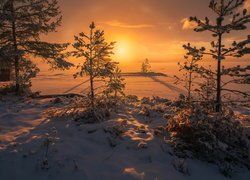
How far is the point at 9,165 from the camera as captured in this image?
5023 mm

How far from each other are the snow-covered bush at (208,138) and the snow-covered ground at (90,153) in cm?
29

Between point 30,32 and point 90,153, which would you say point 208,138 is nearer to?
point 90,153

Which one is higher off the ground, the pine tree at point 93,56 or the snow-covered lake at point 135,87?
the pine tree at point 93,56

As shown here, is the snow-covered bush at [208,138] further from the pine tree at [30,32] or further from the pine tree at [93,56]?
the pine tree at [30,32]

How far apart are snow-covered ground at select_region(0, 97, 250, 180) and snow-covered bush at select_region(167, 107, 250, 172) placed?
29 cm

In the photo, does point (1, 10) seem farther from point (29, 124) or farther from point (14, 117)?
point (29, 124)

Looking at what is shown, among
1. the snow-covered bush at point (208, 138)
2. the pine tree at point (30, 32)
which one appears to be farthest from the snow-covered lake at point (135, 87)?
the snow-covered bush at point (208, 138)

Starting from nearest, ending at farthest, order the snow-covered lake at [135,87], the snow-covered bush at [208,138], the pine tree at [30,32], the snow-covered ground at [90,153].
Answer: the snow-covered ground at [90,153] < the snow-covered bush at [208,138] < the pine tree at [30,32] < the snow-covered lake at [135,87]

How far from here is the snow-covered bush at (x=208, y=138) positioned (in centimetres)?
572

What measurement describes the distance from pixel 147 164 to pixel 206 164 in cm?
157

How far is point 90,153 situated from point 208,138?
322 cm

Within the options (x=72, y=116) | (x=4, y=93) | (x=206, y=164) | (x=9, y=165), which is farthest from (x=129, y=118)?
(x=4, y=93)

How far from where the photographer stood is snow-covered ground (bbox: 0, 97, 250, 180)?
484cm

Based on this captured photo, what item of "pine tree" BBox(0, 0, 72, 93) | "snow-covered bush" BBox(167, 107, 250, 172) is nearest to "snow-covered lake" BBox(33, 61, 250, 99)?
"pine tree" BBox(0, 0, 72, 93)
